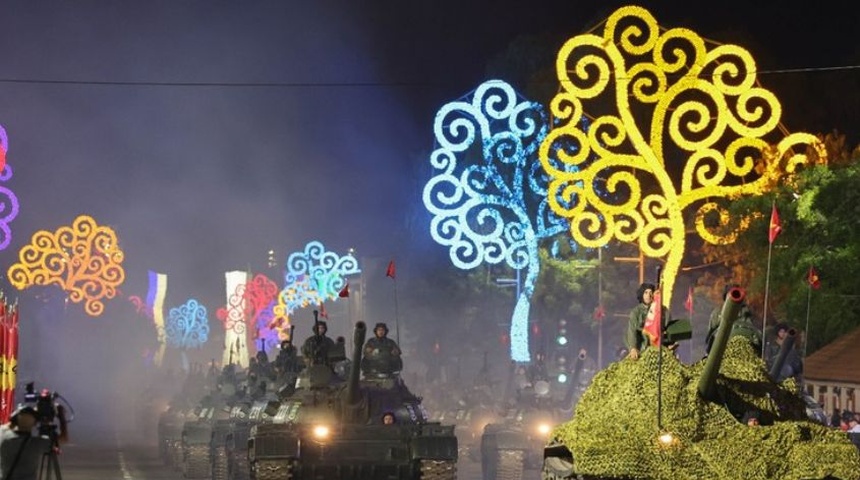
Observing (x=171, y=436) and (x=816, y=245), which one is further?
(x=171, y=436)

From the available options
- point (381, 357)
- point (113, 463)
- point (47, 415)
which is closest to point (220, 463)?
point (381, 357)

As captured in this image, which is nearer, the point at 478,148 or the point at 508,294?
the point at 478,148

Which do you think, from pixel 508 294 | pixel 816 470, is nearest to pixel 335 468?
pixel 816 470

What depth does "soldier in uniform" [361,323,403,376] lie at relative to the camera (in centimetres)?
2795

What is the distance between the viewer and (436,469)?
2558 cm

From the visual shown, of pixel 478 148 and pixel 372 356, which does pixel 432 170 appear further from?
pixel 372 356

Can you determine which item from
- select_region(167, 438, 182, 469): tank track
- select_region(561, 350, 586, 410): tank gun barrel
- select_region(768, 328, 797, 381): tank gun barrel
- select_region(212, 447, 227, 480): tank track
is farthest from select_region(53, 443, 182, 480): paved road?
select_region(768, 328, 797, 381): tank gun barrel

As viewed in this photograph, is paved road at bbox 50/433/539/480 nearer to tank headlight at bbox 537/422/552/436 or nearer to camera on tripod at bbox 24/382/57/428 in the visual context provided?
tank headlight at bbox 537/422/552/436

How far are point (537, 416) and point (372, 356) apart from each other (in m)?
6.69

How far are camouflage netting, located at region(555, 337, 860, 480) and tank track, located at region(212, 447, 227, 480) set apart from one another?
1579cm

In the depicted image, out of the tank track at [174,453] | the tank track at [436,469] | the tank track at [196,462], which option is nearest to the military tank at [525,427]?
the tank track at [196,462]

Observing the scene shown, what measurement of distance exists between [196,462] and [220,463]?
9.31 feet

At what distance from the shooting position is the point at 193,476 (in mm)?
35406

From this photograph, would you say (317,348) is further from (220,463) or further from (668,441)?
(668,441)
